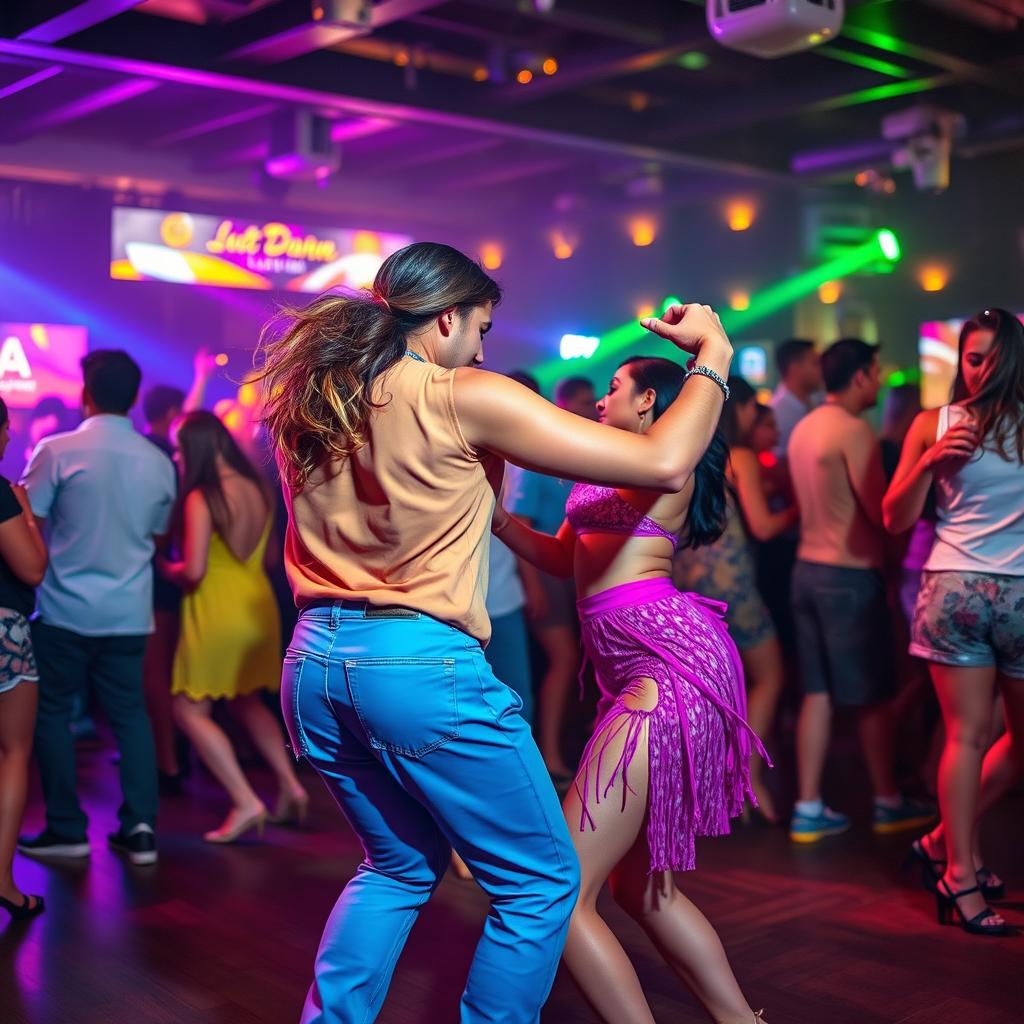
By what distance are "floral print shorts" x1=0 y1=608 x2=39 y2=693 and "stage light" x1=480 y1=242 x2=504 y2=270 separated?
5.24m

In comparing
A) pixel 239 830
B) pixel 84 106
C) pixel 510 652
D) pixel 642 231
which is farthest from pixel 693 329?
pixel 642 231

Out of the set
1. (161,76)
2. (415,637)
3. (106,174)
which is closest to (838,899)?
(415,637)

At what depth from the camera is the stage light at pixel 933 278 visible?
7387 millimetres

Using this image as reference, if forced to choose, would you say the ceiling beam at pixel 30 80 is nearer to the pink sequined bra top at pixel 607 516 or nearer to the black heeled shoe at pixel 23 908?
the black heeled shoe at pixel 23 908

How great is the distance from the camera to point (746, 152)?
6977 millimetres

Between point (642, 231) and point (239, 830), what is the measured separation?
545 centimetres

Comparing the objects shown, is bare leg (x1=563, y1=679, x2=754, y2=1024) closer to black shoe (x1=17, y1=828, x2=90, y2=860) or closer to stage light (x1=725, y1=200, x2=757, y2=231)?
black shoe (x1=17, y1=828, x2=90, y2=860)

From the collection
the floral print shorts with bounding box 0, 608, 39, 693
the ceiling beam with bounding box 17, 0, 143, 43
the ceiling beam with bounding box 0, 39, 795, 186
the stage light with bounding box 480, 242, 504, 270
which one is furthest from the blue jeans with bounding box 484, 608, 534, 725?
the stage light with bounding box 480, 242, 504, 270

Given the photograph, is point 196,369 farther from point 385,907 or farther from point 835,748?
point 385,907

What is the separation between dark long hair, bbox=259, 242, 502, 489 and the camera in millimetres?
1694

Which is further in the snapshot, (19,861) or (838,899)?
(19,861)

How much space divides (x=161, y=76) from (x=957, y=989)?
14.1 feet

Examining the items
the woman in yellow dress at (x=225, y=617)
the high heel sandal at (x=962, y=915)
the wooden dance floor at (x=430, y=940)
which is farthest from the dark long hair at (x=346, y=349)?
the woman in yellow dress at (x=225, y=617)

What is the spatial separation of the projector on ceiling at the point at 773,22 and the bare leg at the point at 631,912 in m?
2.73
